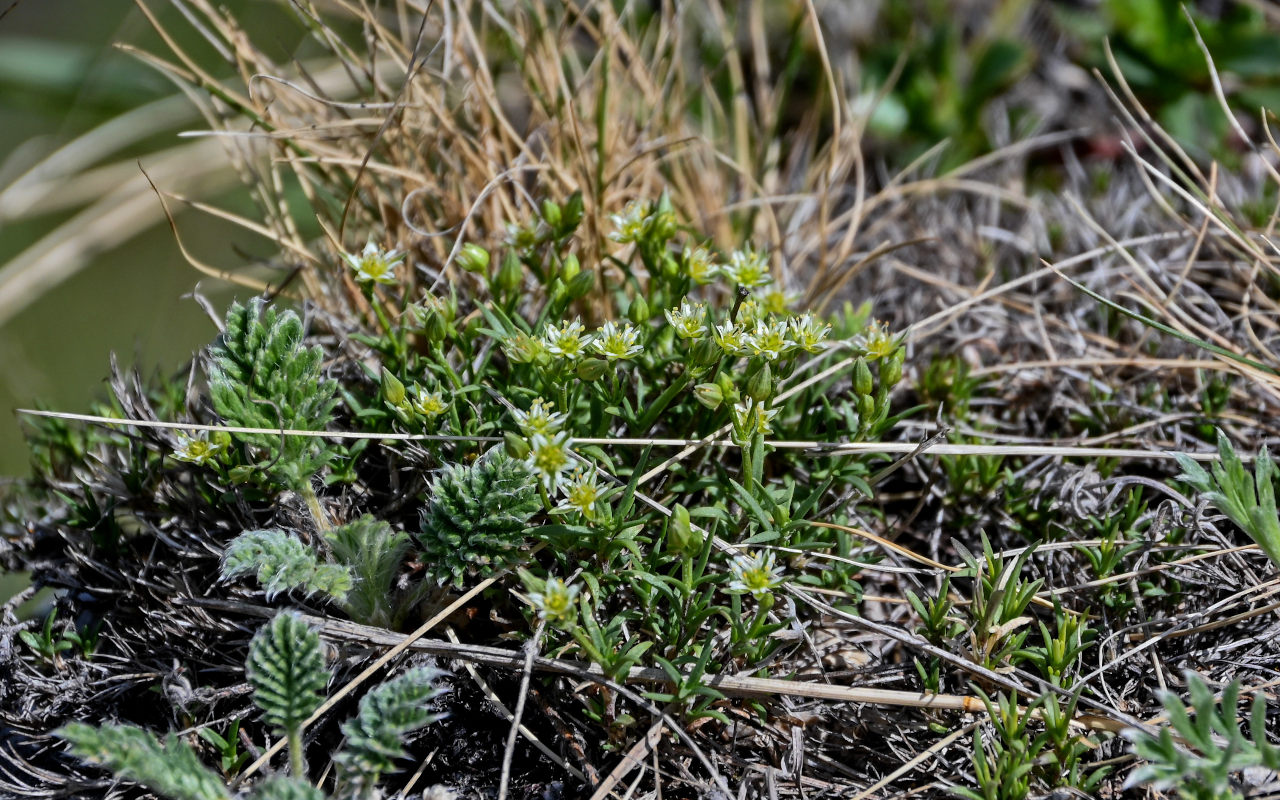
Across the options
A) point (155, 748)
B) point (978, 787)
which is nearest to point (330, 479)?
point (155, 748)

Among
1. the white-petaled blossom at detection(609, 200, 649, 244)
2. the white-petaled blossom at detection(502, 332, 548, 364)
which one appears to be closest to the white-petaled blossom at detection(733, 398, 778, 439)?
the white-petaled blossom at detection(502, 332, 548, 364)

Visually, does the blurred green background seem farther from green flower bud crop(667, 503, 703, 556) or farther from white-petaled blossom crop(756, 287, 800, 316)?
green flower bud crop(667, 503, 703, 556)

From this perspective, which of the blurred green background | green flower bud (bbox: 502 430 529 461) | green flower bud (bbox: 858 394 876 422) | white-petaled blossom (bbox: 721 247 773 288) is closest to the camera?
green flower bud (bbox: 502 430 529 461)

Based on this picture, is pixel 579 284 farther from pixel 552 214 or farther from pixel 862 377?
pixel 862 377

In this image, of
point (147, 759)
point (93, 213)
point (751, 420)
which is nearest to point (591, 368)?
point (751, 420)

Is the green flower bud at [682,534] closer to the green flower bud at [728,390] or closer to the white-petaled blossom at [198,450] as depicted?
the green flower bud at [728,390]

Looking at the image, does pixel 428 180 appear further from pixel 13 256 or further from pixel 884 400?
pixel 13 256
